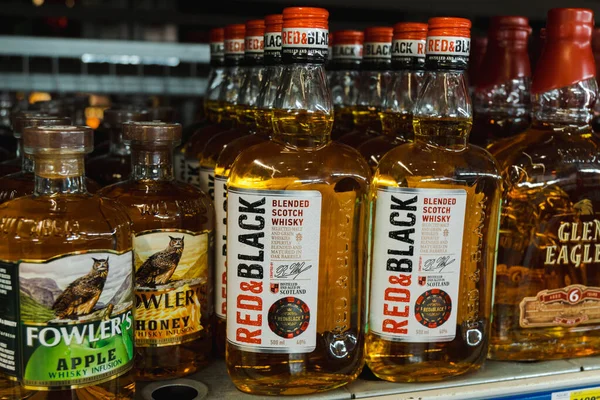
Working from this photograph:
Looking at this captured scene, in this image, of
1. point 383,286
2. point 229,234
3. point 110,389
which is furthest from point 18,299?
point 383,286

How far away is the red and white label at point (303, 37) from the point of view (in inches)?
32.1

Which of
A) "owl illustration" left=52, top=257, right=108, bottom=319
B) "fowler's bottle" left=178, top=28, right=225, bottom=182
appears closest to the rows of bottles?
"owl illustration" left=52, top=257, right=108, bottom=319

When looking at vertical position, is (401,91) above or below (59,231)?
above

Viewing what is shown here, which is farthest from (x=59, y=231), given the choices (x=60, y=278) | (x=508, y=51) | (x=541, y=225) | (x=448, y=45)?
(x=508, y=51)

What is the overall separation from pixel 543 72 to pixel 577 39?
0.20 feet

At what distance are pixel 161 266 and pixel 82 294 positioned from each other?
5.8 inches

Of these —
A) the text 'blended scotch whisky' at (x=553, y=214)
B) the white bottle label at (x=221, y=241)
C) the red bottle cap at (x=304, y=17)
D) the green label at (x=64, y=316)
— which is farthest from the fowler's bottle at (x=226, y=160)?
the text 'blended scotch whisky' at (x=553, y=214)

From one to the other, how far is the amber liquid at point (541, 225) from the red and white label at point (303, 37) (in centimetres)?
35

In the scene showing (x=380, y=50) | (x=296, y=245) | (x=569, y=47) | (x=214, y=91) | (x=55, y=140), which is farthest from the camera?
(x=214, y=91)

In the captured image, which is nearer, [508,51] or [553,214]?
[553,214]

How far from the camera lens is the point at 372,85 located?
3.63 feet

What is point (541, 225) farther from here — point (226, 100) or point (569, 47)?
point (226, 100)
